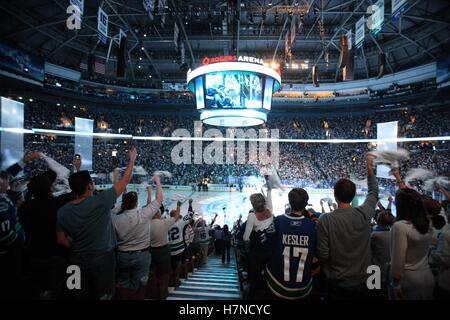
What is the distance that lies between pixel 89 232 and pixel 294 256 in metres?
1.97

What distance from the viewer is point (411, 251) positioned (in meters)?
2.30

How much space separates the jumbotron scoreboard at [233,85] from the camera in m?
11.2

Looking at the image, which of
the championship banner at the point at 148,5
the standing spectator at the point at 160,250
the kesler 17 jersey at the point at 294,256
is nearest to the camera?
the kesler 17 jersey at the point at 294,256

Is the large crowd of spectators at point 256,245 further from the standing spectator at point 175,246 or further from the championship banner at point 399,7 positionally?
the championship banner at point 399,7

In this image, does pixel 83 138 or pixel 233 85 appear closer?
pixel 233 85

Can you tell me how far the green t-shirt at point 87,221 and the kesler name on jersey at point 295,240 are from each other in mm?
1714

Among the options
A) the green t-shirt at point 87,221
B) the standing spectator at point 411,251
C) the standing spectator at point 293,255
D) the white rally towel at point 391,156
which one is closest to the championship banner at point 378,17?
the white rally towel at point 391,156

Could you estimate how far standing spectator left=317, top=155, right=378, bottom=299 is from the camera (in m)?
2.31

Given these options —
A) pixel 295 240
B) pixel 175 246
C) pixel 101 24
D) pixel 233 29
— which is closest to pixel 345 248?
pixel 295 240

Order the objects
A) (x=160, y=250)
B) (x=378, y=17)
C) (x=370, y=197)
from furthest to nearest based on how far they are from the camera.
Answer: (x=378, y=17)
(x=160, y=250)
(x=370, y=197)

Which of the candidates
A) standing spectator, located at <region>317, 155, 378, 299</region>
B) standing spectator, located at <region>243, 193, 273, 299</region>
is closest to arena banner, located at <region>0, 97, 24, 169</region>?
standing spectator, located at <region>243, 193, 273, 299</region>

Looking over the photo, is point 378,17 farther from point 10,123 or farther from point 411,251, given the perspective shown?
point 10,123

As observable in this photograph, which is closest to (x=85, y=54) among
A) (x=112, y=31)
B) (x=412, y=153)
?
(x=112, y=31)

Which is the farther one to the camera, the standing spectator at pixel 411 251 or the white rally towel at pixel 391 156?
the white rally towel at pixel 391 156
